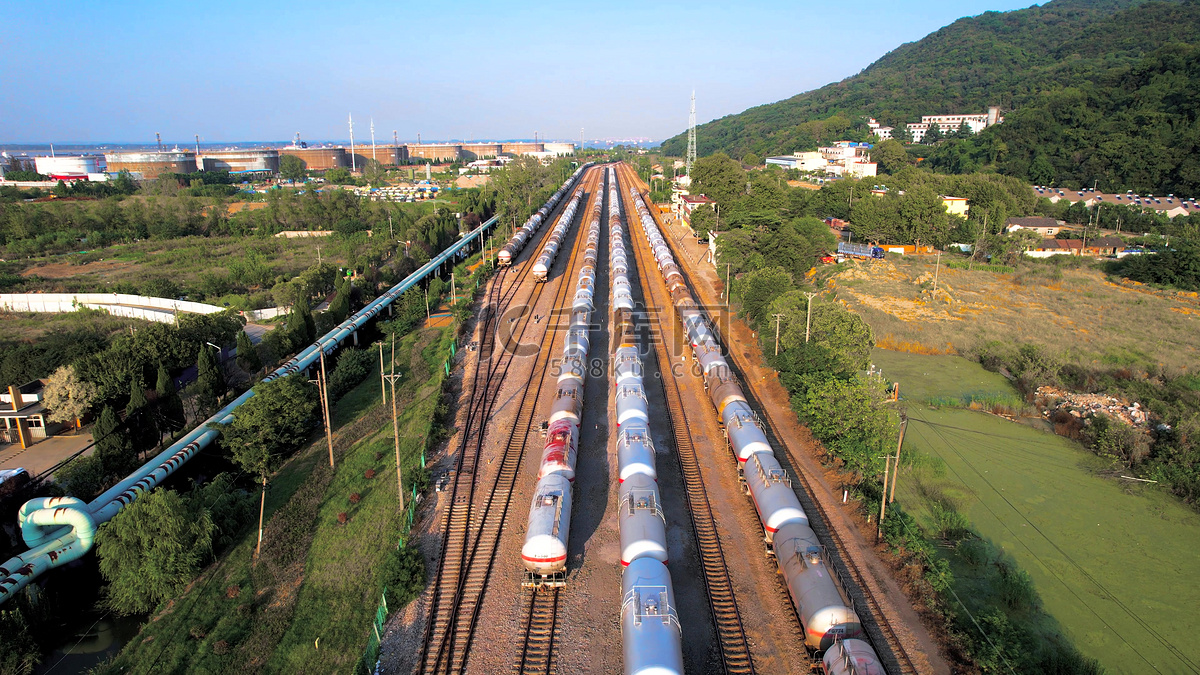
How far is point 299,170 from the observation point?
147875mm

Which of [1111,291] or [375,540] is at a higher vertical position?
[1111,291]

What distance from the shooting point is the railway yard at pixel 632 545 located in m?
15.5

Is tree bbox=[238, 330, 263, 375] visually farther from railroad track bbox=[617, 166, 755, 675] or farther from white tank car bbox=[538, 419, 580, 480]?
railroad track bbox=[617, 166, 755, 675]

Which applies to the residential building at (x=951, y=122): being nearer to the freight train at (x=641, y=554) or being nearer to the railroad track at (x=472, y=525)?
the railroad track at (x=472, y=525)

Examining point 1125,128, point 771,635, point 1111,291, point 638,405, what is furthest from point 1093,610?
point 1125,128

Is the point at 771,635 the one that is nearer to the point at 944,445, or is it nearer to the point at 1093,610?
the point at 1093,610

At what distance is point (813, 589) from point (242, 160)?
189 metres

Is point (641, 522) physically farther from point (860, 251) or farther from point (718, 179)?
point (718, 179)

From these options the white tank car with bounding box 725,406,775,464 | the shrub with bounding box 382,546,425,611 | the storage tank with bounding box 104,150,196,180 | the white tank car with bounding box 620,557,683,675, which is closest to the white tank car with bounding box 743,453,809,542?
the white tank car with bounding box 725,406,775,464

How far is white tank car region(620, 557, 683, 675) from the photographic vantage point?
13336 millimetres

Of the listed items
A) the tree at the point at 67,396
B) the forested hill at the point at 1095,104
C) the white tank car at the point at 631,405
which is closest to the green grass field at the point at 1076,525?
the white tank car at the point at 631,405

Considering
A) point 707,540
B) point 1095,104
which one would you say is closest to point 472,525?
point 707,540

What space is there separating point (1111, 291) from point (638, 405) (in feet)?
150

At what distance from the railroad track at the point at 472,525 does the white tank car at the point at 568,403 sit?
2.40 meters
